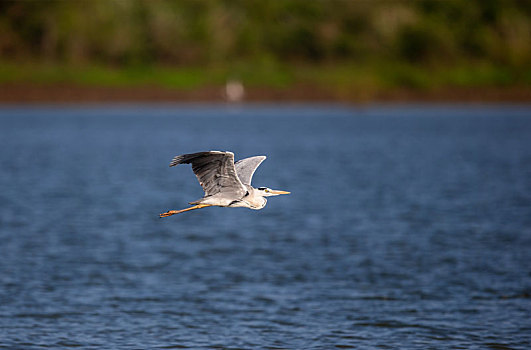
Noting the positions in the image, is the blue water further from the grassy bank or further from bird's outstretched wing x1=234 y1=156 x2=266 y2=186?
the grassy bank

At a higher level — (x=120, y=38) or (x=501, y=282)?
(x=120, y=38)

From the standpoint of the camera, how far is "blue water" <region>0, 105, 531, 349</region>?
46.6ft

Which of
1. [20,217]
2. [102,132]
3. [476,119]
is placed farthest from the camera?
[476,119]

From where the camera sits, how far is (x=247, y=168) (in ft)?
41.6

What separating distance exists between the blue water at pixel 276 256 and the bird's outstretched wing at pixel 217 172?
2838 mm

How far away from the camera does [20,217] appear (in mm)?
25219

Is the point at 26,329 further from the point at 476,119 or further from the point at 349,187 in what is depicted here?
the point at 476,119

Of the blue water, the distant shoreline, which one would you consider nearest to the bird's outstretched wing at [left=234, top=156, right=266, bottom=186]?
the blue water

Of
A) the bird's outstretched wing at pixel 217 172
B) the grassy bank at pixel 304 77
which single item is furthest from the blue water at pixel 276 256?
the grassy bank at pixel 304 77

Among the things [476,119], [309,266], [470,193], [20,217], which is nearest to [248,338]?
[309,266]

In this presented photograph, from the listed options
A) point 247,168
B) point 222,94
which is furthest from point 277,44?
point 247,168

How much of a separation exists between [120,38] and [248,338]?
74783 millimetres

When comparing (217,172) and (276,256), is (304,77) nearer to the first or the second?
(276,256)

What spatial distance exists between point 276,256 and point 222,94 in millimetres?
65930
